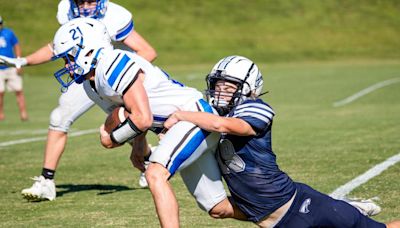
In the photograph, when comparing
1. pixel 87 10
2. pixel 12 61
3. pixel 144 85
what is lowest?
pixel 12 61

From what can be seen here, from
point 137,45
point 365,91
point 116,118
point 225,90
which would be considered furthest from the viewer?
point 365,91

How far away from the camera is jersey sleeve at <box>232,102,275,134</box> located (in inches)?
196

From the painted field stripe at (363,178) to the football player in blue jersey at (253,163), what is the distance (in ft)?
4.81

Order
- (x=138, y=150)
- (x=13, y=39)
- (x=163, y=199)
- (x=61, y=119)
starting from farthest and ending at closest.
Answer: (x=13, y=39), (x=61, y=119), (x=138, y=150), (x=163, y=199)

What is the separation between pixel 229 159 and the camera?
17.0ft

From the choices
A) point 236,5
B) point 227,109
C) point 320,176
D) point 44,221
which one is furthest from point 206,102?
point 236,5

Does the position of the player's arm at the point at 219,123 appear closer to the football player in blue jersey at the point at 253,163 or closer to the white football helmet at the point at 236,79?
the football player in blue jersey at the point at 253,163

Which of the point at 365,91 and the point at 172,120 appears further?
the point at 365,91

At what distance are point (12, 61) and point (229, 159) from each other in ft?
9.21

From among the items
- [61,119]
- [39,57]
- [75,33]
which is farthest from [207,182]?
[39,57]

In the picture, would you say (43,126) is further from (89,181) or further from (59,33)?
(59,33)

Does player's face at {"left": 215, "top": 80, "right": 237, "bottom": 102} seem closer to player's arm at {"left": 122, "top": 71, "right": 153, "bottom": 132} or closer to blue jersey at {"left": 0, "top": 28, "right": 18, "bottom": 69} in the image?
player's arm at {"left": 122, "top": 71, "right": 153, "bottom": 132}

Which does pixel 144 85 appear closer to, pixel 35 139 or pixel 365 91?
pixel 35 139

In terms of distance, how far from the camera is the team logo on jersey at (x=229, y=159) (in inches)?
202
